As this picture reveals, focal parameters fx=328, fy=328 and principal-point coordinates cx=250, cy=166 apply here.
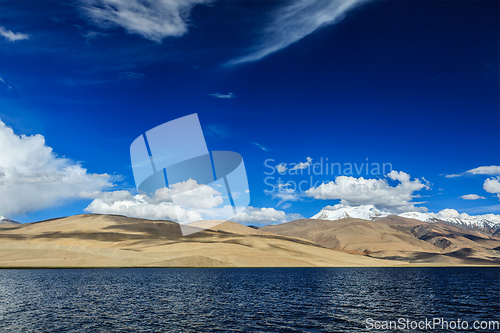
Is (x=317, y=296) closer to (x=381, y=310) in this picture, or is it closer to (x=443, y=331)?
(x=381, y=310)

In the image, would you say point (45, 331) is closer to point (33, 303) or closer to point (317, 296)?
point (33, 303)

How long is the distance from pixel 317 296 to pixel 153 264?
137 m

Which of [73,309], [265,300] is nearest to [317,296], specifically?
[265,300]

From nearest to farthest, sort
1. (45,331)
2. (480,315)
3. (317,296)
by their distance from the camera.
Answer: (45,331)
(480,315)
(317,296)

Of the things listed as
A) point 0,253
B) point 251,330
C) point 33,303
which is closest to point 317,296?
point 251,330

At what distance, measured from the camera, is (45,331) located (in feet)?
116

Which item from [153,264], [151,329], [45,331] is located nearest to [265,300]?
[151,329]

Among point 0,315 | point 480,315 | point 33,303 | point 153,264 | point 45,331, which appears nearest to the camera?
point 45,331

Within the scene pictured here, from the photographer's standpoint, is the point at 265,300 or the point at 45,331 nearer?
the point at 45,331

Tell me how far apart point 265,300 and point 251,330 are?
21.6m

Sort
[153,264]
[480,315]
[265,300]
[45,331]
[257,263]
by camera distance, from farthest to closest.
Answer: [257,263], [153,264], [265,300], [480,315], [45,331]

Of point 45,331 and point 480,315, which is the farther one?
point 480,315

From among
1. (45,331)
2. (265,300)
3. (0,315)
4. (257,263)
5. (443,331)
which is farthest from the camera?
(257,263)

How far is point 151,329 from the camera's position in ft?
122
